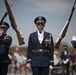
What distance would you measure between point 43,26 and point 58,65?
988 centimetres

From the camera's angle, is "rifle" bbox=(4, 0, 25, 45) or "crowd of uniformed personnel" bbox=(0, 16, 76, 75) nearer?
"crowd of uniformed personnel" bbox=(0, 16, 76, 75)

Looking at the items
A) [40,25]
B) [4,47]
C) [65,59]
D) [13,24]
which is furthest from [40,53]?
[65,59]

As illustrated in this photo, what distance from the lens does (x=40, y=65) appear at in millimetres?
10703

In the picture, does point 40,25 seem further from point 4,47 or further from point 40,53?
point 4,47

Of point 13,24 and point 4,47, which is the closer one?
point 4,47

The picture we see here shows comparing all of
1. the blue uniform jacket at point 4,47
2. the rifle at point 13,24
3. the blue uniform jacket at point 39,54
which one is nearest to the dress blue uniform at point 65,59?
the rifle at point 13,24

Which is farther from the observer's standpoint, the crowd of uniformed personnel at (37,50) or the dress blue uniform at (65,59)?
the dress blue uniform at (65,59)

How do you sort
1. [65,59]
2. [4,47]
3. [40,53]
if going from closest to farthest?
[40,53], [4,47], [65,59]

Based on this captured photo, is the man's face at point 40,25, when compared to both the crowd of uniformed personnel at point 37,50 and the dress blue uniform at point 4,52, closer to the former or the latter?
the crowd of uniformed personnel at point 37,50

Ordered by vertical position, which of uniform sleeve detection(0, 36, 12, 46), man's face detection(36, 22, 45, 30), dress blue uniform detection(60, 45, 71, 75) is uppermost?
man's face detection(36, 22, 45, 30)

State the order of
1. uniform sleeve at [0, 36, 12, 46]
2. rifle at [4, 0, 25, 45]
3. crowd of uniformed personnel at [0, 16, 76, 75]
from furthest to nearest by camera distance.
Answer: uniform sleeve at [0, 36, 12, 46], rifle at [4, 0, 25, 45], crowd of uniformed personnel at [0, 16, 76, 75]

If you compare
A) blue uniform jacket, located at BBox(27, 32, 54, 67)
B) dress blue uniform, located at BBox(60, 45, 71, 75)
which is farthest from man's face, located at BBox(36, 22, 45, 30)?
dress blue uniform, located at BBox(60, 45, 71, 75)

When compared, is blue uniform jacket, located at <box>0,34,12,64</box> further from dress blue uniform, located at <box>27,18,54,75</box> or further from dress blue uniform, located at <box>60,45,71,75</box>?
dress blue uniform, located at <box>60,45,71,75</box>

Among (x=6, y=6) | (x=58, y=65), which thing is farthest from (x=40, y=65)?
(x=58, y=65)
